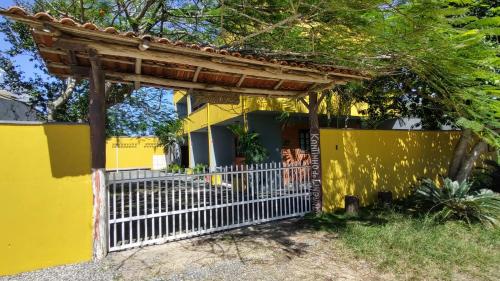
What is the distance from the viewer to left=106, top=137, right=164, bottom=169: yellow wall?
28.5 m

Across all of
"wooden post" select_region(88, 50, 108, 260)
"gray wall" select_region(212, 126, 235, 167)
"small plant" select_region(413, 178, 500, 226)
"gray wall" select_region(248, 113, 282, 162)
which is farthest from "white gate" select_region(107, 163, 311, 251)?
"gray wall" select_region(212, 126, 235, 167)

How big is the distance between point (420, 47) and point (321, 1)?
2186 millimetres

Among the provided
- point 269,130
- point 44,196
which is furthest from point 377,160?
point 44,196

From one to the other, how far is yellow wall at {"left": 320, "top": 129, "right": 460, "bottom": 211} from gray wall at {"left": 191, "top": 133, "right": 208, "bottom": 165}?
1294cm

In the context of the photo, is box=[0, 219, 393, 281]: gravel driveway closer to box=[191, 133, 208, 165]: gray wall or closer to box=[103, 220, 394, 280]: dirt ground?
box=[103, 220, 394, 280]: dirt ground

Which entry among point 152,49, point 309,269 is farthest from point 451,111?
point 152,49

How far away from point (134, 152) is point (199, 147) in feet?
34.5

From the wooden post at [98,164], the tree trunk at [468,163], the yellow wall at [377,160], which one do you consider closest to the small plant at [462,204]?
the tree trunk at [468,163]

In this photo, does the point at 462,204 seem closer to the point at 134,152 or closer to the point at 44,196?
the point at 44,196

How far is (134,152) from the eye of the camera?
2961 centimetres

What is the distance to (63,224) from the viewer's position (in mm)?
4891

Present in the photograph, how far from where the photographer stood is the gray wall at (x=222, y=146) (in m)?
16.7

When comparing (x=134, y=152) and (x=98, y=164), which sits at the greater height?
(x=134, y=152)

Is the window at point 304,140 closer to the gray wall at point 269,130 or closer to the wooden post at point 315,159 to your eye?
the gray wall at point 269,130
